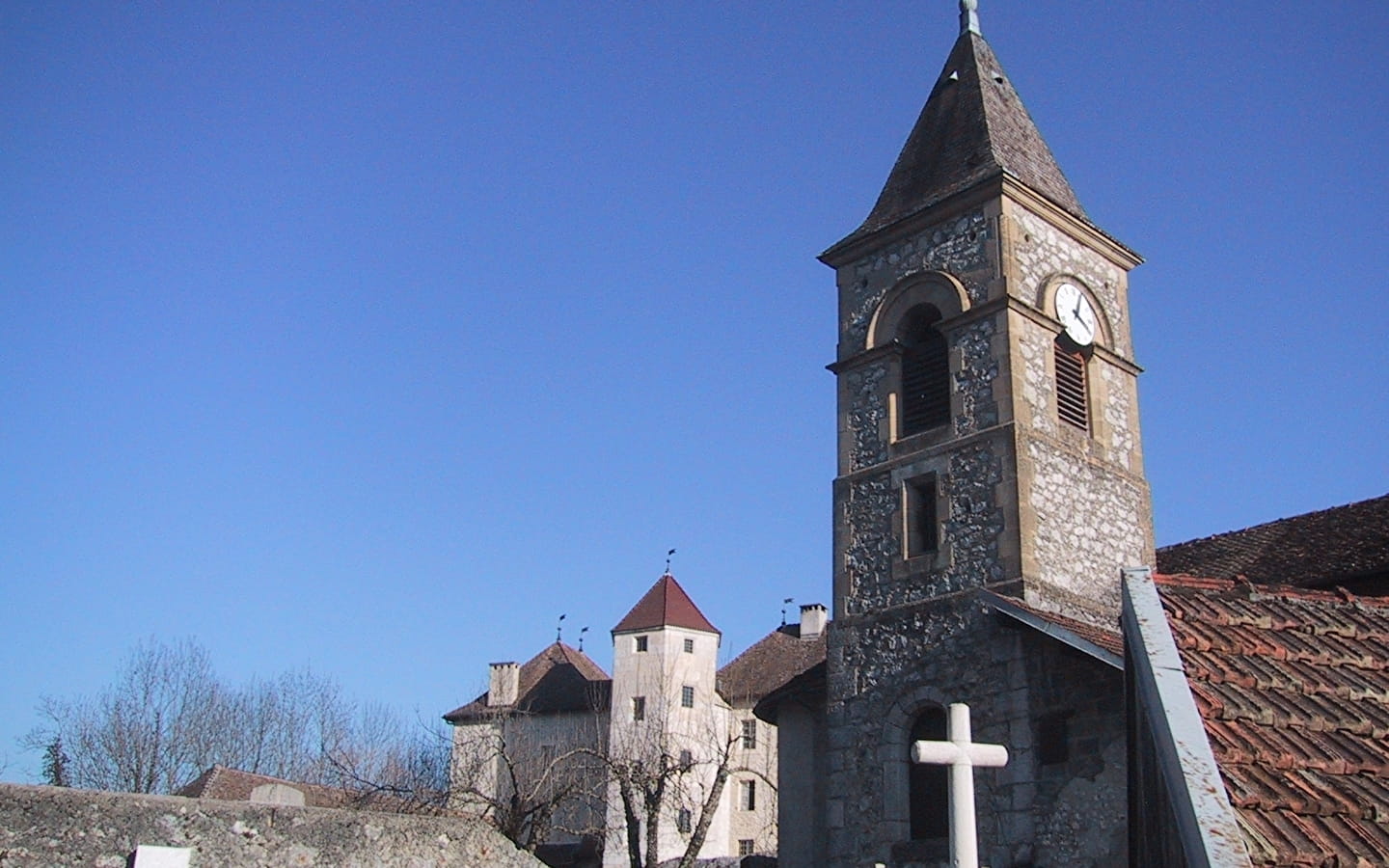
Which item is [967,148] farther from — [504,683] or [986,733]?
[504,683]

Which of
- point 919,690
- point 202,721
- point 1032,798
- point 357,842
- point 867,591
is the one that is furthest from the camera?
point 202,721

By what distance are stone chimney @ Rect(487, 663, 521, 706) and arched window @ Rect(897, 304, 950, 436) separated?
33.4 meters

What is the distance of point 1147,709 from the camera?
404 cm

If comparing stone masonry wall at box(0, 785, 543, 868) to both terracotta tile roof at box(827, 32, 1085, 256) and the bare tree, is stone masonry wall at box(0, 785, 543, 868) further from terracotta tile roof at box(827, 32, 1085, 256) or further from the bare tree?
terracotta tile roof at box(827, 32, 1085, 256)

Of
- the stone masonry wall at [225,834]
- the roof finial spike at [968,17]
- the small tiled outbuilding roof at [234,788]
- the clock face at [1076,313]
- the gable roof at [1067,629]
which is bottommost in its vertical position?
the stone masonry wall at [225,834]

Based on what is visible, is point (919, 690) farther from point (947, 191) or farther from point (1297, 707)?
point (1297, 707)

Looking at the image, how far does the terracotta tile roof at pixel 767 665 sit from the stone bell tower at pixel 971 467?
25.4 m

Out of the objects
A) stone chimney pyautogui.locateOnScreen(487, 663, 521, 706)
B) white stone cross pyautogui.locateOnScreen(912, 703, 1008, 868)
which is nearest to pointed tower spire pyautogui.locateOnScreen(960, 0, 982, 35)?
white stone cross pyautogui.locateOnScreen(912, 703, 1008, 868)

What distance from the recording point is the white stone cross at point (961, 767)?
6.89 meters

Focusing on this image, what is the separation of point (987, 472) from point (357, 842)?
10.9 m

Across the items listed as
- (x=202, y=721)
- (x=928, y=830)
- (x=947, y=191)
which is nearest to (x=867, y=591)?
(x=928, y=830)

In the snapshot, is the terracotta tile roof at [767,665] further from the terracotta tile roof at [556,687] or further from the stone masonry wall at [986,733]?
the stone masonry wall at [986,733]

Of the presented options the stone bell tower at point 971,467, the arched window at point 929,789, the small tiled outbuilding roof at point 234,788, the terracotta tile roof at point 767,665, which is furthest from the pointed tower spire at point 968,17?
the terracotta tile roof at point 767,665

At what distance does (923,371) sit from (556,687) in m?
32.6
